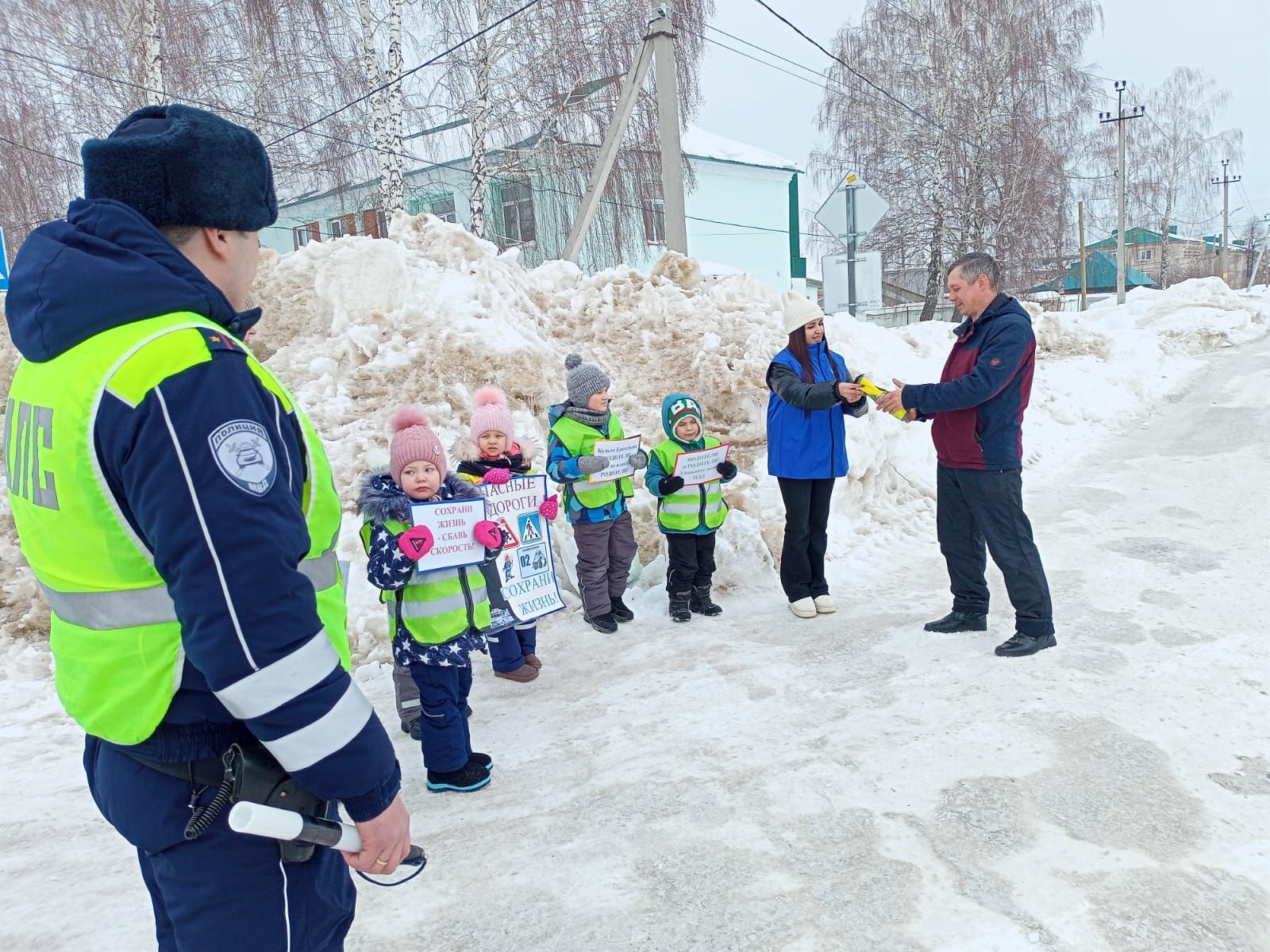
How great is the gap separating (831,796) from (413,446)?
2244mm

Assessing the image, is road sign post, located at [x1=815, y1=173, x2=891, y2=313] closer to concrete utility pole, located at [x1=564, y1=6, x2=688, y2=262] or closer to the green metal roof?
concrete utility pole, located at [x1=564, y1=6, x2=688, y2=262]

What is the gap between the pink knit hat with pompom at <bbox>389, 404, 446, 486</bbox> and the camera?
142 inches

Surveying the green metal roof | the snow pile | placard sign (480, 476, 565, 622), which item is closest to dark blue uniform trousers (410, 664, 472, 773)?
placard sign (480, 476, 565, 622)

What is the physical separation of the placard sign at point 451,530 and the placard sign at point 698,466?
1844mm

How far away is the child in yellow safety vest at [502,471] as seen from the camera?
14.7 ft

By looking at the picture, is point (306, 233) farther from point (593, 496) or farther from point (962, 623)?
point (962, 623)

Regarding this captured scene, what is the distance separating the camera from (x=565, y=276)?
30.9 ft

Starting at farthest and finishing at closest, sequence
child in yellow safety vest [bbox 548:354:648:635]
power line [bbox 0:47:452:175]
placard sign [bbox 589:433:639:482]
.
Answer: power line [bbox 0:47:452:175], child in yellow safety vest [bbox 548:354:648:635], placard sign [bbox 589:433:639:482]

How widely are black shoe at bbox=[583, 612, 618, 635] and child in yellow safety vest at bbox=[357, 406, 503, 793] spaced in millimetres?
1606

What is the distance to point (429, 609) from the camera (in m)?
3.40

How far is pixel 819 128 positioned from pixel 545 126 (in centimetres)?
1176

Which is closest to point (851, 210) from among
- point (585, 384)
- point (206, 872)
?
point (585, 384)

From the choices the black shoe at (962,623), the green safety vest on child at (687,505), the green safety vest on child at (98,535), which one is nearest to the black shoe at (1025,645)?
the black shoe at (962,623)

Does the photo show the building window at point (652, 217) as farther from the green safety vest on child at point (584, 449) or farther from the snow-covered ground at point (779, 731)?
the green safety vest on child at point (584, 449)
